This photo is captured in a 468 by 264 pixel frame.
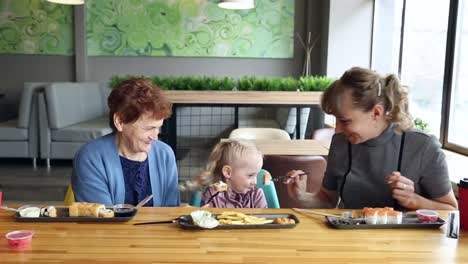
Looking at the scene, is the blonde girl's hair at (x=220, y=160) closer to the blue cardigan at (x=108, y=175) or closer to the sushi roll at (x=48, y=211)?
the blue cardigan at (x=108, y=175)

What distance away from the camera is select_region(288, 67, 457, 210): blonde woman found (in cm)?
180

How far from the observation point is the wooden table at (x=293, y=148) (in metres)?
2.91

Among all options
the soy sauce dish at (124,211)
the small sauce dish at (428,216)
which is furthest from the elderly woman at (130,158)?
the small sauce dish at (428,216)

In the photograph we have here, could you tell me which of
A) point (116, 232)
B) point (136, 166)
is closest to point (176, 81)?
point (136, 166)

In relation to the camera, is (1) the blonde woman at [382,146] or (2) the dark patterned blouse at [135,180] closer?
(1) the blonde woman at [382,146]

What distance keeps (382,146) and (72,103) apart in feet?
16.5

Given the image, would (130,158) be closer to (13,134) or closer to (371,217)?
(371,217)

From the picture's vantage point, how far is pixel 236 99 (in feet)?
11.2

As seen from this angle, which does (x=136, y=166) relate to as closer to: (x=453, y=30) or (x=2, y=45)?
(x=453, y=30)

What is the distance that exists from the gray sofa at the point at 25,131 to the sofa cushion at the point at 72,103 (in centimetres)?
20

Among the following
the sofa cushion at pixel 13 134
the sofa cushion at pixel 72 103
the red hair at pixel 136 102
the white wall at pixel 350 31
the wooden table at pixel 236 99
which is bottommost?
the sofa cushion at pixel 13 134

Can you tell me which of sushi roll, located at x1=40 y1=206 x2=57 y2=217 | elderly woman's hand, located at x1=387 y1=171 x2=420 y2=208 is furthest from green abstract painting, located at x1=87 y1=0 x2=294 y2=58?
sushi roll, located at x1=40 y1=206 x2=57 y2=217

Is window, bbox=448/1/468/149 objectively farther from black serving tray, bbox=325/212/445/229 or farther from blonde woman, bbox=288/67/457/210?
black serving tray, bbox=325/212/445/229

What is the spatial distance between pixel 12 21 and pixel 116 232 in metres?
6.51
